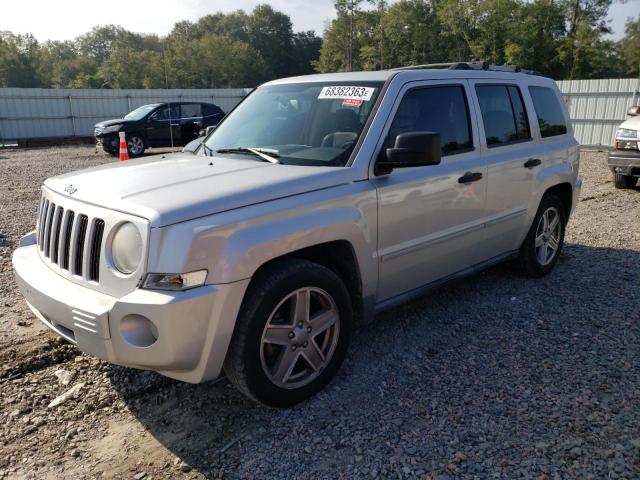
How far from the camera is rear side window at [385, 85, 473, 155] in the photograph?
3580 mm

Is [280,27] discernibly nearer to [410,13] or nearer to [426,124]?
[410,13]

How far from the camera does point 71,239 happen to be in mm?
2859

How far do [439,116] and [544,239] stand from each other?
2091 mm

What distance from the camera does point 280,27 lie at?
92.6 metres

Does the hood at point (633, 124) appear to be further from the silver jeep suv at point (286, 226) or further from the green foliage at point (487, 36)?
the green foliage at point (487, 36)

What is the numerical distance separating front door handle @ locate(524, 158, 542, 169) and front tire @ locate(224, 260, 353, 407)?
2331mm

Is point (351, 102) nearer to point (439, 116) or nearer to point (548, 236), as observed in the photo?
point (439, 116)

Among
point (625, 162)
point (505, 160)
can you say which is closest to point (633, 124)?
point (625, 162)

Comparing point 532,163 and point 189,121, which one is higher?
point 532,163

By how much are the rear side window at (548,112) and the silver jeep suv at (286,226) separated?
0.33 metres

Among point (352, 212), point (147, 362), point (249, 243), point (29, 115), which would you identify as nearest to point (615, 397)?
point (352, 212)

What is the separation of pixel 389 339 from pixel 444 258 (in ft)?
2.36

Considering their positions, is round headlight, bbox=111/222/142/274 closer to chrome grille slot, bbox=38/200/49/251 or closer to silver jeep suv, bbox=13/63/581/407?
silver jeep suv, bbox=13/63/581/407

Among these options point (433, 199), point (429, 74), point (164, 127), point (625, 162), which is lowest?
point (625, 162)
